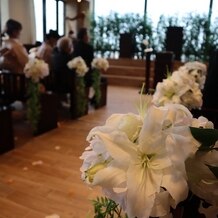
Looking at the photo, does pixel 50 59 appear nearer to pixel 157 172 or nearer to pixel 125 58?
pixel 157 172

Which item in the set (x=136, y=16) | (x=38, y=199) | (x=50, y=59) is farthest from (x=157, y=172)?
(x=136, y=16)

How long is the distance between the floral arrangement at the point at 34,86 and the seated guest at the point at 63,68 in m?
0.83

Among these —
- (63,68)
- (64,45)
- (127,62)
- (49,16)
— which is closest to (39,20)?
(49,16)

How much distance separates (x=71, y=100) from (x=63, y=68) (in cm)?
52

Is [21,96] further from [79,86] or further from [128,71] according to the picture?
[128,71]

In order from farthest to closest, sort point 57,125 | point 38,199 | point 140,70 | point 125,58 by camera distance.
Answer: point 125,58 → point 140,70 → point 57,125 → point 38,199

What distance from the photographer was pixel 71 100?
440cm

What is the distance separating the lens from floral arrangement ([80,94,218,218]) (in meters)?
0.43

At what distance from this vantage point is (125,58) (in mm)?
9914

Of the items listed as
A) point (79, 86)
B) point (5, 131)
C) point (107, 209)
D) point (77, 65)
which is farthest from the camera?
point (79, 86)

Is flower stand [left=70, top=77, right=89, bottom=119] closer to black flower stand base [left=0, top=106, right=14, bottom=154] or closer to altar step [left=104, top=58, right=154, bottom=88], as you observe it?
black flower stand base [left=0, top=106, right=14, bottom=154]

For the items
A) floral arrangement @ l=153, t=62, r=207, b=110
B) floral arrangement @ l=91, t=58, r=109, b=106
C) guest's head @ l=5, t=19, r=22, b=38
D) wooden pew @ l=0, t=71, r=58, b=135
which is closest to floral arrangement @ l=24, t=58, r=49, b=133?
wooden pew @ l=0, t=71, r=58, b=135

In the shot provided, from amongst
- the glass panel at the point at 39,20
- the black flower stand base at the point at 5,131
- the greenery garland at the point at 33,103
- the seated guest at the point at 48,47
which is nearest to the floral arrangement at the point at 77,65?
the seated guest at the point at 48,47

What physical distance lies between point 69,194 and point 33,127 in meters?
1.50
